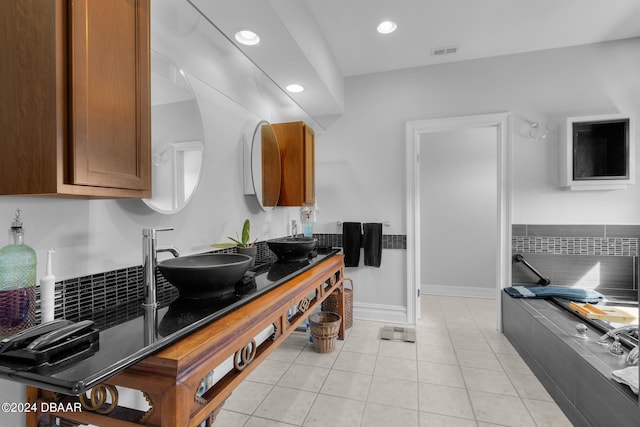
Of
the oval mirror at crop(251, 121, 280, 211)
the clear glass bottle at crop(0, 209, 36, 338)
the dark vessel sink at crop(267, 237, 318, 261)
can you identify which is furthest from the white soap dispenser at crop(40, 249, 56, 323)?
the oval mirror at crop(251, 121, 280, 211)

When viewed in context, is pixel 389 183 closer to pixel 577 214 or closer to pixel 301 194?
pixel 301 194

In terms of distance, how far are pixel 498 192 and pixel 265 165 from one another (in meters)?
2.38

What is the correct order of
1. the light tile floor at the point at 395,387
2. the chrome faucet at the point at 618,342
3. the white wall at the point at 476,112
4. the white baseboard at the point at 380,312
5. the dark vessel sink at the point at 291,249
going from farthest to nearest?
the white baseboard at the point at 380,312
the white wall at the point at 476,112
the dark vessel sink at the point at 291,249
the light tile floor at the point at 395,387
the chrome faucet at the point at 618,342

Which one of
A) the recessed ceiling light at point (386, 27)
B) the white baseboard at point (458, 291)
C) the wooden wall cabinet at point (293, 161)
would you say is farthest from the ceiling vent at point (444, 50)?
the white baseboard at point (458, 291)

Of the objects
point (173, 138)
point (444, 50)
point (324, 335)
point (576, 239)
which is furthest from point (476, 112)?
point (173, 138)

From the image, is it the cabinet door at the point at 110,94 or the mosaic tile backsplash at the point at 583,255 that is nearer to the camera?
the cabinet door at the point at 110,94

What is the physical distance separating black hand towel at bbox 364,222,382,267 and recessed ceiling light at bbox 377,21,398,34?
1.88m

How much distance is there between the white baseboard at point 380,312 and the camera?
3398 mm

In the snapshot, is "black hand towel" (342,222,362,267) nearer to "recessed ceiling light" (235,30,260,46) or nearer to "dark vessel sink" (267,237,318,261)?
"dark vessel sink" (267,237,318,261)

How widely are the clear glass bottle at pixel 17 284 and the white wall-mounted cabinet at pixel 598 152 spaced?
12.4 feet

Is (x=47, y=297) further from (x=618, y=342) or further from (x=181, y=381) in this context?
(x=618, y=342)

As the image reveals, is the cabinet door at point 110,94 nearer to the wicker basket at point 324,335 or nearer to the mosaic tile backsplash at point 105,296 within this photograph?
the mosaic tile backsplash at point 105,296

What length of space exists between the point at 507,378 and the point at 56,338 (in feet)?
8.74

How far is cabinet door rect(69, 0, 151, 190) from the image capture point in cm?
89
